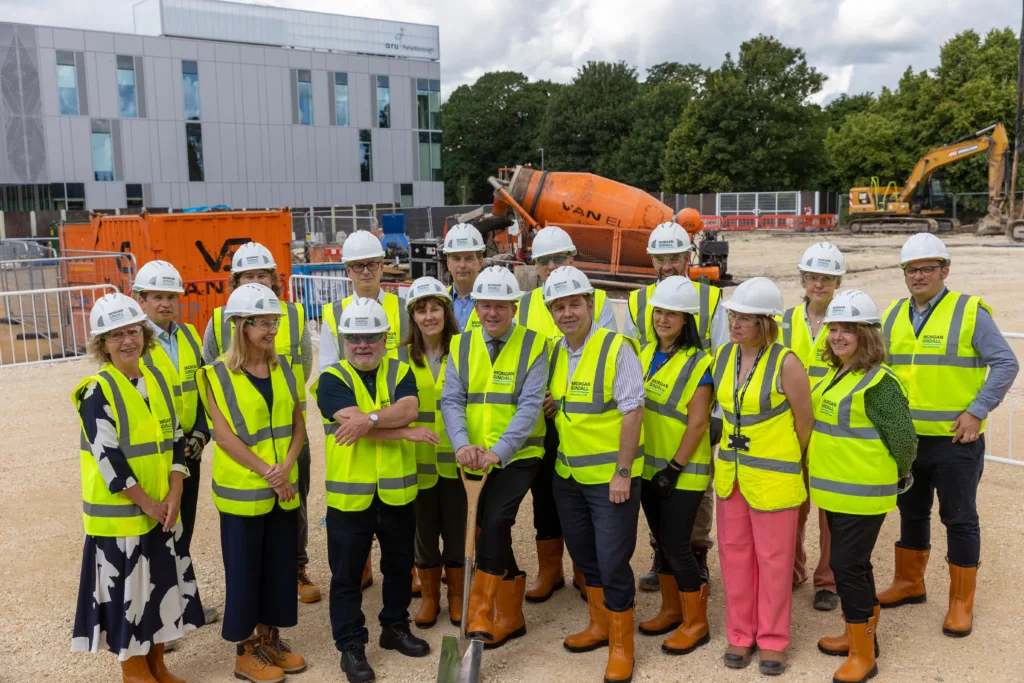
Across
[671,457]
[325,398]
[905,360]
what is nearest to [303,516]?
[325,398]

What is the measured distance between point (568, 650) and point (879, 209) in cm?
3884

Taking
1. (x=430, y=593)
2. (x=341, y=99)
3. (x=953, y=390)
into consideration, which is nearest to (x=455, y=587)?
(x=430, y=593)

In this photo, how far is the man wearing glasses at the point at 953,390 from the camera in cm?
485

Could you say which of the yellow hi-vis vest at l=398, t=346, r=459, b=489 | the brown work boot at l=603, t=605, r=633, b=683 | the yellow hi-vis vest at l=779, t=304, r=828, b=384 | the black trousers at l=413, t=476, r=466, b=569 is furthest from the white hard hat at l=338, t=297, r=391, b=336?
the yellow hi-vis vest at l=779, t=304, r=828, b=384

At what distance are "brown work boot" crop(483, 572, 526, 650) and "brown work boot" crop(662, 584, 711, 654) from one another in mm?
824

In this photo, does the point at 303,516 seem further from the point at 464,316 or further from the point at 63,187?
the point at 63,187

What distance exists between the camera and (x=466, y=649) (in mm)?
4641

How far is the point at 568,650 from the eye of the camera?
4.85 metres

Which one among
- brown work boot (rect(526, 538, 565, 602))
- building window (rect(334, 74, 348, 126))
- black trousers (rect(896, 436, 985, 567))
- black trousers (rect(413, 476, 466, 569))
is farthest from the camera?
building window (rect(334, 74, 348, 126))

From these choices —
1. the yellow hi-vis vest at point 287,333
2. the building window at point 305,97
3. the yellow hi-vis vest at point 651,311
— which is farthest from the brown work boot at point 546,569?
the building window at point 305,97

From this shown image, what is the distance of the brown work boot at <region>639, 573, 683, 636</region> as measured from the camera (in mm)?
4988

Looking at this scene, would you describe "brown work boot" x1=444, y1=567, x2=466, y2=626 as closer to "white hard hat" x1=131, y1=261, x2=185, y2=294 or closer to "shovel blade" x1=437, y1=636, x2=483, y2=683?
"shovel blade" x1=437, y1=636, x2=483, y2=683

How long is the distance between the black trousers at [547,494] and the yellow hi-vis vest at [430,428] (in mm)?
546

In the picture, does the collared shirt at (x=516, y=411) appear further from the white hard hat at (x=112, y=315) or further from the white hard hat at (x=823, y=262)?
the white hard hat at (x=823, y=262)
